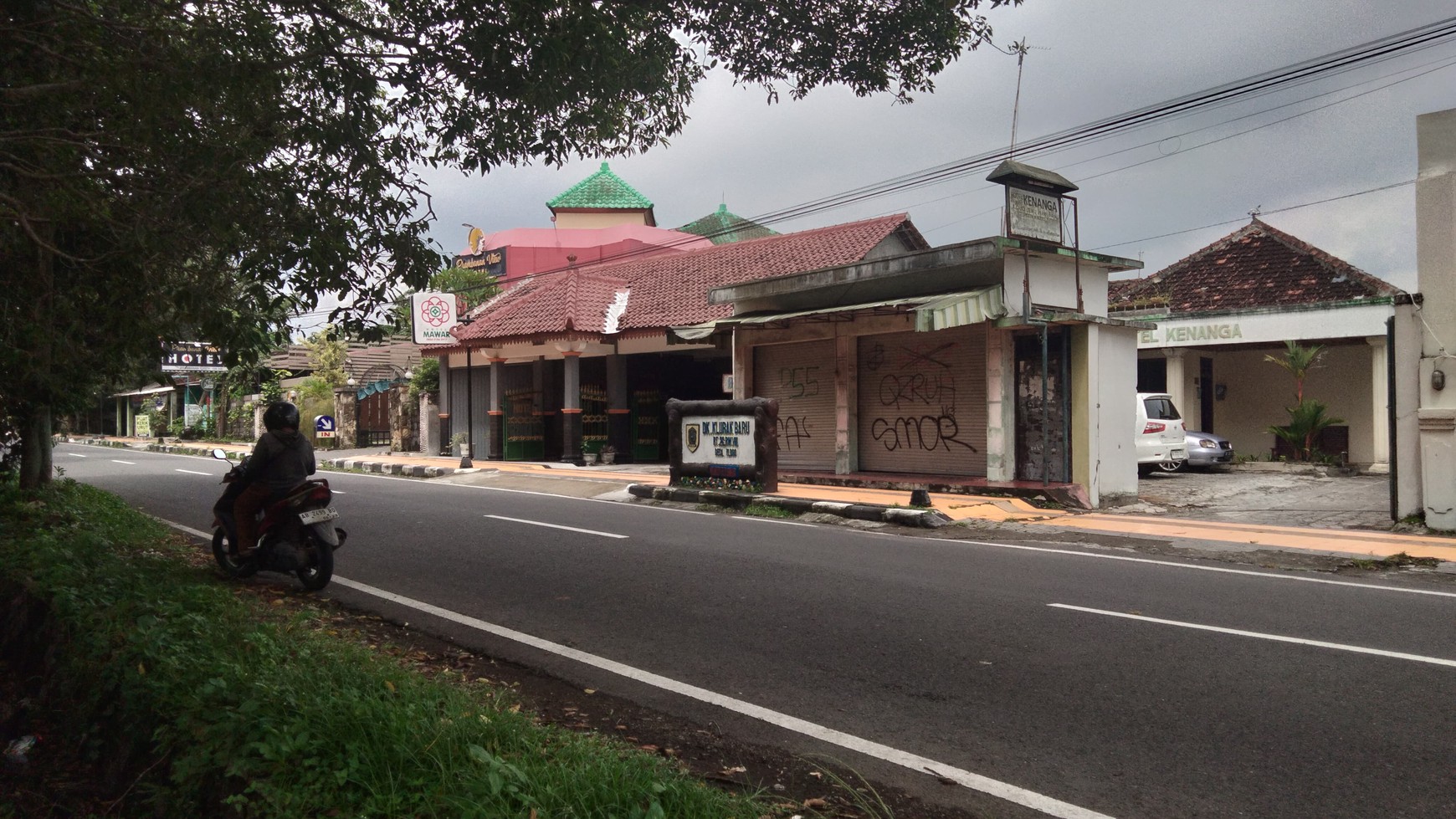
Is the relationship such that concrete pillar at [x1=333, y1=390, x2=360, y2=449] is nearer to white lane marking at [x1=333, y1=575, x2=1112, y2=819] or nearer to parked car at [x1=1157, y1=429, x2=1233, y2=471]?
parked car at [x1=1157, y1=429, x2=1233, y2=471]

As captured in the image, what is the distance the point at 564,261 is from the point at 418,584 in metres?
33.7

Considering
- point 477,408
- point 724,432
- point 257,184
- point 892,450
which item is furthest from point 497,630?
point 477,408

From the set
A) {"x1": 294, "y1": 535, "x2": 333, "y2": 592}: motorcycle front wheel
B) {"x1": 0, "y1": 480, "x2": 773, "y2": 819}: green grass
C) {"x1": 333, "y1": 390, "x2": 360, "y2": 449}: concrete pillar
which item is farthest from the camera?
{"x1": 333, "y1": 390, "x2": 360, "y2": 449}: concrete pillar

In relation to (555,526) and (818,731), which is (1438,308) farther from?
(818,731)

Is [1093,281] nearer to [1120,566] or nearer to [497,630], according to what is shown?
[1120,566]

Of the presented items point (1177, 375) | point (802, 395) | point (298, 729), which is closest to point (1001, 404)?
point (802, 395)

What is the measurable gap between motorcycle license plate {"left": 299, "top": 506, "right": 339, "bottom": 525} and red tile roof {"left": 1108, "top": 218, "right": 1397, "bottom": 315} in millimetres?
20841

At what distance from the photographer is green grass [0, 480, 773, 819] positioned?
3369 mm

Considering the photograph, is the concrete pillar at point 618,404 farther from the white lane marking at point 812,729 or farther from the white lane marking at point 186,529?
the white lane marking at point 812,729

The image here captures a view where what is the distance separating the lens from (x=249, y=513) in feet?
26.3

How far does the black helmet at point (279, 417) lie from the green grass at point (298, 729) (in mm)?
1880

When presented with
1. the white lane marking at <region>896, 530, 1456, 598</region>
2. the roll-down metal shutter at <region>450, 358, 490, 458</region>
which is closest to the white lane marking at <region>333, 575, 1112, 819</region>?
the white lane marking at <region>896, 530, 1456, 598</region>

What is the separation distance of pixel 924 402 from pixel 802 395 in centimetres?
293

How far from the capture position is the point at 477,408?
2825 centimetres
